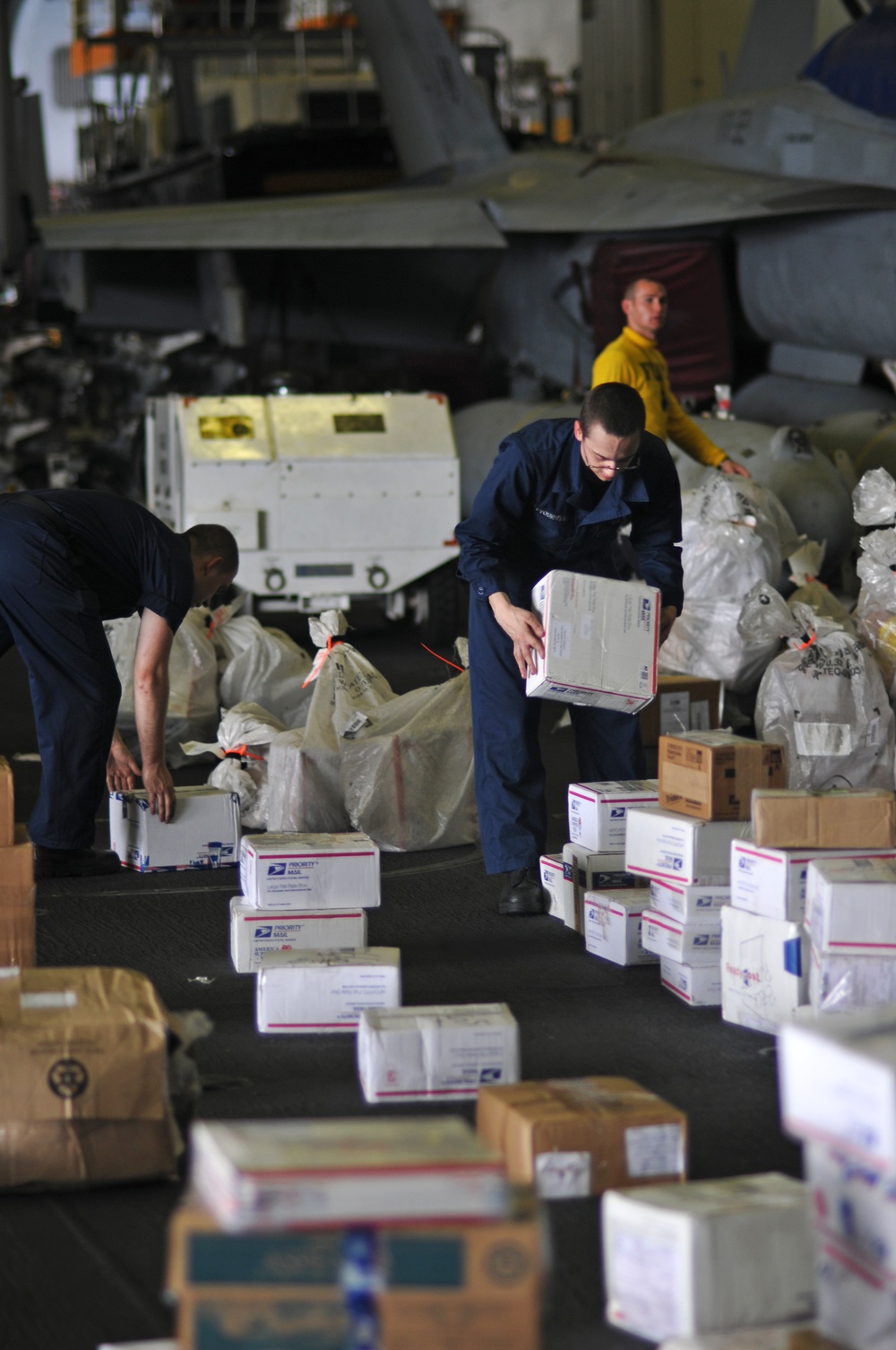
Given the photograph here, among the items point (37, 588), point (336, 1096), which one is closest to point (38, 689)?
point (37, 588)

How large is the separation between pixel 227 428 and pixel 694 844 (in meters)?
4.97

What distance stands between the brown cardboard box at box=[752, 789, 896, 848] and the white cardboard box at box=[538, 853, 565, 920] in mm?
1048

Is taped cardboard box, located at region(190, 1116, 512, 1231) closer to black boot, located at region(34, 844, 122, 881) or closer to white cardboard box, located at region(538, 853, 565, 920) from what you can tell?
white cardboard box, located at region(538, 853, 565, 920)

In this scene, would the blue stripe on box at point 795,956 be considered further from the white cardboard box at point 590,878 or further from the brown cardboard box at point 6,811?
the brown cardboard box at point 6,811

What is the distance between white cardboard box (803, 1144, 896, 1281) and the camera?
6.23 feet

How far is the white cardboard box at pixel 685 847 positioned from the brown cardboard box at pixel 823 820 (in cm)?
30

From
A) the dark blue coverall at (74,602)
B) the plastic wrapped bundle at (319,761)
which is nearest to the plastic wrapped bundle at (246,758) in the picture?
the plastic wrapped bundle at (319,761)

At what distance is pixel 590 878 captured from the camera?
4375 millimetres

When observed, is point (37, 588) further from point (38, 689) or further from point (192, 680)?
point (192, 680)

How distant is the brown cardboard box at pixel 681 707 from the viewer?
20.9 ft

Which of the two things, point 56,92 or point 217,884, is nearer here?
point 217,884

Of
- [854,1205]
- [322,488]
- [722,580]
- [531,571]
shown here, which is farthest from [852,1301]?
[322,488]

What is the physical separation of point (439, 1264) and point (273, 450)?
674 cm

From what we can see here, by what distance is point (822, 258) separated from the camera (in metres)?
9.70
